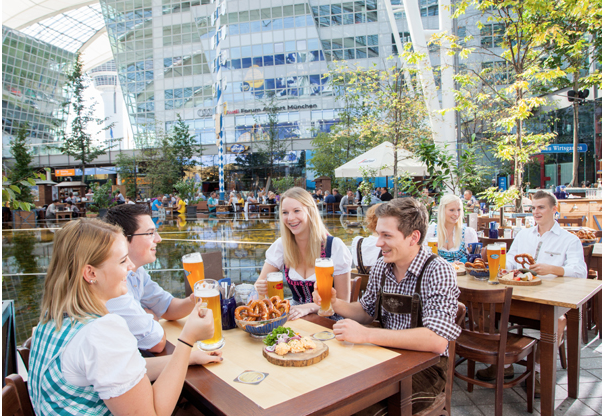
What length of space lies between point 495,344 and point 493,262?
62cm

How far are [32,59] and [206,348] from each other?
5819 centimetres

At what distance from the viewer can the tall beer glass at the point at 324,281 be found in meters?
2.03

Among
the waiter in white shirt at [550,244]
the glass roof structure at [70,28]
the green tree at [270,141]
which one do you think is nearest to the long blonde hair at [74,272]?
the waiter in white shirt at [550,244]

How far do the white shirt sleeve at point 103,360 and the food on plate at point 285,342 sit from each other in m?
0.56

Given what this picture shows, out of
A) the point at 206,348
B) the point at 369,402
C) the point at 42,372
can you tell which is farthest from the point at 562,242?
the point at 42,372

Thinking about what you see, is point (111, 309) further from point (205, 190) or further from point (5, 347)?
point (205, 190)

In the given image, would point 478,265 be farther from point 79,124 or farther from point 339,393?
point 79,124

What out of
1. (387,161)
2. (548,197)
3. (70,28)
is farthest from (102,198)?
(70,28)

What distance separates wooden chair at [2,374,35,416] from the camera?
1.26 meters

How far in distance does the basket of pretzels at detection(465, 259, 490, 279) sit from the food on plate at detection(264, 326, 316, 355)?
2.02m

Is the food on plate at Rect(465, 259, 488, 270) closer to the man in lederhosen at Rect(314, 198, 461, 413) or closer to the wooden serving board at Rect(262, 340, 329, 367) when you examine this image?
the man in lederhosen at Rect(314, 198, 461, 413)

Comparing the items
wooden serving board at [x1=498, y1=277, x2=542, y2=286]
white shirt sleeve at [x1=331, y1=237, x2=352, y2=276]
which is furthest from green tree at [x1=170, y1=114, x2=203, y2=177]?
wooden serving board at [x1=498, y1=277, x2=542, y2=286]

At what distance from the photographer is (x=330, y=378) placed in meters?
1.43

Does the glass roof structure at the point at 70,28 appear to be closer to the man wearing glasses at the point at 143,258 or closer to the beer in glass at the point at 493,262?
the man wearing glasses at the point at 143,258
